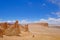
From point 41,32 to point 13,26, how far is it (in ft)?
3.71

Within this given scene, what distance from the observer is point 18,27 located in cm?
582

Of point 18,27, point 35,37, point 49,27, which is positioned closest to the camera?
point 35,37

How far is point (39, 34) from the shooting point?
19.0 feet

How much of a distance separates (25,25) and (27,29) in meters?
0.19

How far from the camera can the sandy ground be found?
5.28m

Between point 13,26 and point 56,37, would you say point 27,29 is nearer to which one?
point 13,26

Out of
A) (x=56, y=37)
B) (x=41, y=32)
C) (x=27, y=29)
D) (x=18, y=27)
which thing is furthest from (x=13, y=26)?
(x=56, y=37)

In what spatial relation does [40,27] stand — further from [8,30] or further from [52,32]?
[8,30]

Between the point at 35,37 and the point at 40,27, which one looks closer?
the point at 35,37

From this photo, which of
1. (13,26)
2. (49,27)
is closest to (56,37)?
(49,27)

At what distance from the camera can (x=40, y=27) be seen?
668cm

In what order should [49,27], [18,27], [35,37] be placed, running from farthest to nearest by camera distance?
1. [49,27]
2. [18,27]
3. [35,37]

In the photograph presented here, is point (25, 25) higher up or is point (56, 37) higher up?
point (25, 25)

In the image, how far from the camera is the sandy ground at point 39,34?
528 cm
